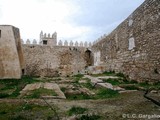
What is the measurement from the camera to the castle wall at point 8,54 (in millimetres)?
10344

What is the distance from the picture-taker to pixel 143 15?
28.5 ft

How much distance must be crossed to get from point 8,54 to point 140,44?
629cm

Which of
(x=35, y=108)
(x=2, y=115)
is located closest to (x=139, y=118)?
(x=35, y=108)

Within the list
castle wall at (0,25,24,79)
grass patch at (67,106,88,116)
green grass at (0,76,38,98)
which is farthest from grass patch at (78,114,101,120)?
castle wall at (0,25,24,79)

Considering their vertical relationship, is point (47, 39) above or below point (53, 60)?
above

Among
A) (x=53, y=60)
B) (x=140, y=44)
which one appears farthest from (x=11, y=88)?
(x=53, y=60)

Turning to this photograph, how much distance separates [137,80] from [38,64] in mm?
14266

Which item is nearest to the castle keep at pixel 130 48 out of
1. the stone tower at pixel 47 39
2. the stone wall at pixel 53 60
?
the stone wall at pixel 53 60

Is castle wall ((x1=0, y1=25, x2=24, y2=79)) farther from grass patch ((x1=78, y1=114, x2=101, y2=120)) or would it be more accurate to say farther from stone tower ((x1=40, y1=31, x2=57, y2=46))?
stone tower ((x1=40, y1=31, x2=57, y2=46))

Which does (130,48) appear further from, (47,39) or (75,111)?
(47,39)

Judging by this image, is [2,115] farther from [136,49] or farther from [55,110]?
[136,49]

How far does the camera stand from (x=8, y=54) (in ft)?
34.6

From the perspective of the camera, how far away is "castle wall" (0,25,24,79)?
407 inches

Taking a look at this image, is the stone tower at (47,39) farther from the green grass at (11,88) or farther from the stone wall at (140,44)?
the green grass at (11,88)
